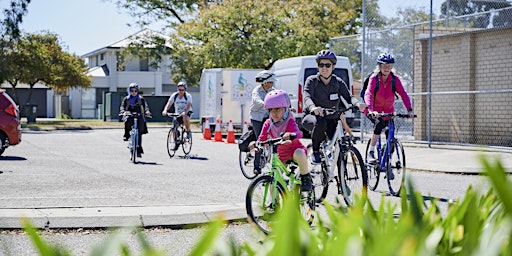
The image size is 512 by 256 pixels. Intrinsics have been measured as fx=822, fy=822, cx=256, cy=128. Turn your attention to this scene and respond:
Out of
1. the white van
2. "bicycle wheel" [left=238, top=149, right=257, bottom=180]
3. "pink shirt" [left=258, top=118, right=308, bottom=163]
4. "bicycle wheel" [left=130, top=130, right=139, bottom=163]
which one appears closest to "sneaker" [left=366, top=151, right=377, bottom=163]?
"pink shirt" [left=258, top=118, right=308, bottom=163]

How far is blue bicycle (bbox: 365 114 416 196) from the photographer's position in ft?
34.7

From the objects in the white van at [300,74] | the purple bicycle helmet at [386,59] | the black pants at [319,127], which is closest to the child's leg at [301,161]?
the black pants at [319,127]

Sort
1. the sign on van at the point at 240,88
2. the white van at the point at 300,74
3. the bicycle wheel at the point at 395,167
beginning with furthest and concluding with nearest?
1. the sign on van at the point at 240,88
2. the white van at the point at 300,74
3. the bicycle wheel at the point at 395,167

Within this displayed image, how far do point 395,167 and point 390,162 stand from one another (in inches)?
7.1

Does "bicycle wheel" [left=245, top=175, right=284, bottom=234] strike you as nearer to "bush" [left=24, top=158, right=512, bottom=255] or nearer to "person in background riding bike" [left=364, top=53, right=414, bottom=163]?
"person in background riding bike" [left=364, top=53, right=414, bottom=163]

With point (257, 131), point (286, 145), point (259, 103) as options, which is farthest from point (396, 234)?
point (257, 131)

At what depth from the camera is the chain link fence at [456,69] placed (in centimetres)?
1917

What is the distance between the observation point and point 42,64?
4950 centimetres

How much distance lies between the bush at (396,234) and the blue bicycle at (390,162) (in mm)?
8159

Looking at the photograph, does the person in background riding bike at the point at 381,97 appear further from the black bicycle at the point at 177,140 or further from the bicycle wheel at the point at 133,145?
the black bicycle at the point at 177,140

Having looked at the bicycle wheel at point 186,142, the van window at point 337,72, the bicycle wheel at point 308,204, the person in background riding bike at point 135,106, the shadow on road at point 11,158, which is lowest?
the shadow on road at point 11,158

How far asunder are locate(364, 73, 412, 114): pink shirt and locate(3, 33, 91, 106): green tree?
3722 cm

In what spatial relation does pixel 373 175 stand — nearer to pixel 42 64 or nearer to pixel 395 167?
pixel 395 167

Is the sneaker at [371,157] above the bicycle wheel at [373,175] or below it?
above
